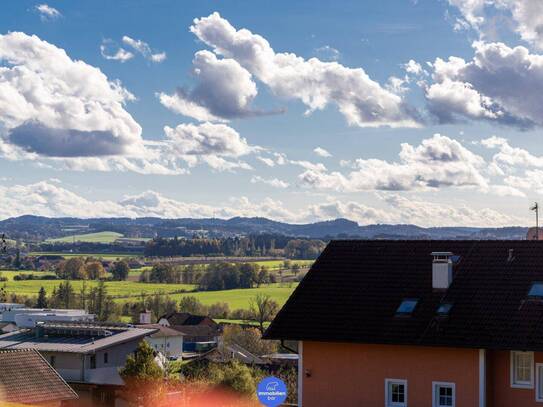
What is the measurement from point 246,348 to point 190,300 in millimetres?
48388

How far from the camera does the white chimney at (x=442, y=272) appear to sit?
30.9 metres

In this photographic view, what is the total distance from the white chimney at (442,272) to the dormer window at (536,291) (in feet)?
9.11

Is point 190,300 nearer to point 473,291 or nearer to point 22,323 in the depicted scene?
point 22,323

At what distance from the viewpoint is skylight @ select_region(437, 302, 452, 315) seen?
97.6 feet

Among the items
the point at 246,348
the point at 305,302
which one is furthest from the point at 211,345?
the point at 305,302

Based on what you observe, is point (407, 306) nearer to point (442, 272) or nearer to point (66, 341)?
point (442, 272)

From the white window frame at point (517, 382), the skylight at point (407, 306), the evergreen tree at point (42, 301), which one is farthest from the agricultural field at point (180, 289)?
the white window frame at point (517, 382)

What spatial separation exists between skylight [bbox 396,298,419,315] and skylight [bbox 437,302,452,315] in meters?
0.88

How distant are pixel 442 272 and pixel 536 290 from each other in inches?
125

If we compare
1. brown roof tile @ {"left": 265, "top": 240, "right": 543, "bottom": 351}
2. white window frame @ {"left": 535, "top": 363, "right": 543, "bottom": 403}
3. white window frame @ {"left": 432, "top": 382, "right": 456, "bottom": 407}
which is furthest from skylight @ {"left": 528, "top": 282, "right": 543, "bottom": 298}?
white window frame @ {"left": 432, "top": 382, "right": 456, "bottom": 407}

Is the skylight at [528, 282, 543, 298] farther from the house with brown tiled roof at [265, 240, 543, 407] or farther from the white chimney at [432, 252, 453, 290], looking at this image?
the white chimney at [432, 252, 453, 290]

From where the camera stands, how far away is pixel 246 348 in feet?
372

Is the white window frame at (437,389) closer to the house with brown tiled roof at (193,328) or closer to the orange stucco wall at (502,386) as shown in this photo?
the orange stucco wall at (502,386)

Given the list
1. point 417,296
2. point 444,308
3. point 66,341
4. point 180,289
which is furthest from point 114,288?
point 444,308
